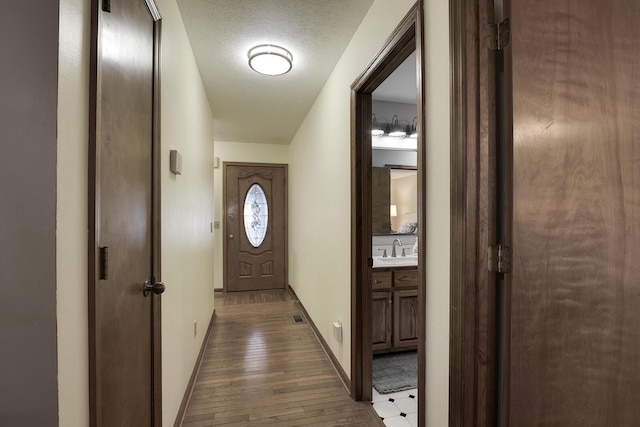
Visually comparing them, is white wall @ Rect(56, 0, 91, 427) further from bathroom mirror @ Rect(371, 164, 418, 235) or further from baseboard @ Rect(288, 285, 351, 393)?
bathroom mirror @ Rect(371, 164, 418, 235)

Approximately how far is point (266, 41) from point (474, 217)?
1935mm

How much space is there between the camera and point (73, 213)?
2.37ft

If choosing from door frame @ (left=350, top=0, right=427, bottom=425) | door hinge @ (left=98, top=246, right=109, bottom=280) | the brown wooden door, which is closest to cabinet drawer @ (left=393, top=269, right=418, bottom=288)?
door frame @ (left=350, top=0, right=427, bottom=425)

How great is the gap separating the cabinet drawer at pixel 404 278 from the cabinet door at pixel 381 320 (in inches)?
4.9

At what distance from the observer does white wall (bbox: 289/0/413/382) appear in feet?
5.93

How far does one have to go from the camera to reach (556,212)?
34.9 inches

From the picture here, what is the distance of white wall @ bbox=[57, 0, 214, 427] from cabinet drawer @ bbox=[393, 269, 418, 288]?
1668 millimetres

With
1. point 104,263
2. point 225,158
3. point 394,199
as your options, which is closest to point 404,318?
point 394,199

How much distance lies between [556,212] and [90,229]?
4.46ft

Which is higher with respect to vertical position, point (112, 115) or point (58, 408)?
point (112, 115)

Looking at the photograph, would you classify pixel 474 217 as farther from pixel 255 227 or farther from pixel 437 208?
pixel 255 227

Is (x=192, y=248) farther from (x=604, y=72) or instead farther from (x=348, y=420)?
(x=604, y=72)

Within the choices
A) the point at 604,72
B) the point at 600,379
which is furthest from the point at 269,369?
the point at 604,72

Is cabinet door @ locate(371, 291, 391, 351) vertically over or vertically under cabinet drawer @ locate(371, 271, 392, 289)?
under
